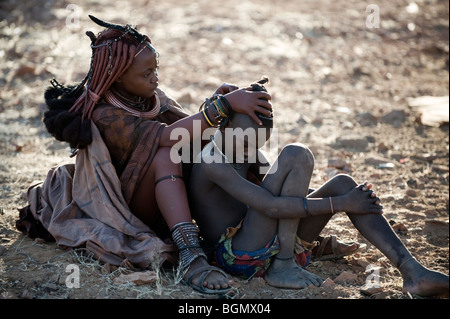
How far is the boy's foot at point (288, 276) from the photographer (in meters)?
3.06

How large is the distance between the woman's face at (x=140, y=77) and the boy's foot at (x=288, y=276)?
4.25 feet

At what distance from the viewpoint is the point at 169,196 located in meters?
3.25

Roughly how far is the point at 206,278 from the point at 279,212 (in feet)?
1.75

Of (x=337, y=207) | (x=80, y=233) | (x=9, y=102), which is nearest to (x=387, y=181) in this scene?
(x=337, y=207)

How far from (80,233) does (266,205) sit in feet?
3.88

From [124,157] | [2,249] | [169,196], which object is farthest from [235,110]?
[2,249]

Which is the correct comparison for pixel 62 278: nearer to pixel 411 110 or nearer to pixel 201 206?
pixel 201 206

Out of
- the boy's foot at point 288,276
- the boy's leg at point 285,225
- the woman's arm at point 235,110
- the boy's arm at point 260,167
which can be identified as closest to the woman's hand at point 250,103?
the woman's arm at point 235,110

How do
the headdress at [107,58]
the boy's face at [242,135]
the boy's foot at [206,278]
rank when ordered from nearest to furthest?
the boy's foot at [206,278]
the boy's face at [242,135]
the headdress at [107,58]

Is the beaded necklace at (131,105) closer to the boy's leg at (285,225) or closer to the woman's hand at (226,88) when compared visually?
the woman's hand at (226,88)

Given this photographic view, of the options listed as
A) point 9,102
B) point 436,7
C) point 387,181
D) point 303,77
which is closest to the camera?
point 387,181

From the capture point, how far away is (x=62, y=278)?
3125 mm

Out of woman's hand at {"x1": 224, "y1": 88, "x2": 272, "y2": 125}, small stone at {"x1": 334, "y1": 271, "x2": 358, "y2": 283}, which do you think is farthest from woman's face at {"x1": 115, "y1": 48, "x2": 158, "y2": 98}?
small stone at {"x1": 334, "y1": 271, "x2": 358, "y2": 283}
